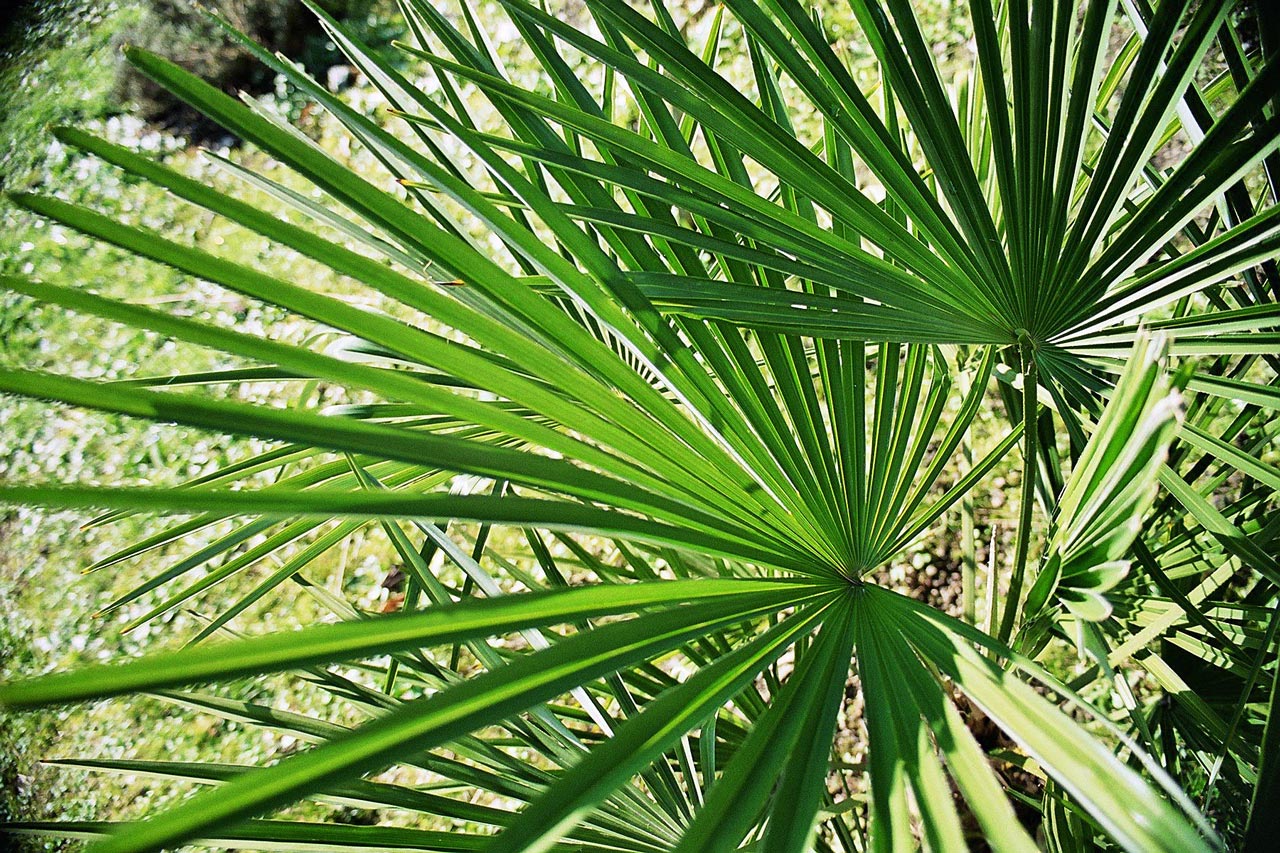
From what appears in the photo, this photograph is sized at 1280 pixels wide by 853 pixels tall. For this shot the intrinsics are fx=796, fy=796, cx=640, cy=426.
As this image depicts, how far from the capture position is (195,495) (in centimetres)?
38

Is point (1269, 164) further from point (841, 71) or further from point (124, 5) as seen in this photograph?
point (124, 5)

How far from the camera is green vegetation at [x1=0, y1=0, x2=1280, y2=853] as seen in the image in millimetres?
396

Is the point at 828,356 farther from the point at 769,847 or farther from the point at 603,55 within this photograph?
the point at 769,847

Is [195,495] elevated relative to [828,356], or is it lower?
lower

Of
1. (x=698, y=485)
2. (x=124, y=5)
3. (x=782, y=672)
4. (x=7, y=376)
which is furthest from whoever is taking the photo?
(x=124, y=5)

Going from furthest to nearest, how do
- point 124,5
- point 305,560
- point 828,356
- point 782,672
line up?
point 124,5 → point 782,672 → point 305,560 → point 828,356

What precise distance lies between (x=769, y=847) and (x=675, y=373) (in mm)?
353

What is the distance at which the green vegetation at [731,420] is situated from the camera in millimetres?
396

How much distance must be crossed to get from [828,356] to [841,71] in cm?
26

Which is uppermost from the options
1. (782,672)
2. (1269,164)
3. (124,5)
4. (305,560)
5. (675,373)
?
(124,5)

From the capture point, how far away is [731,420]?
2.25 ft

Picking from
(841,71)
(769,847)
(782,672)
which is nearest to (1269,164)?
(841,71)

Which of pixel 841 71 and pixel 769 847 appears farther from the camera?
pixel 841 71

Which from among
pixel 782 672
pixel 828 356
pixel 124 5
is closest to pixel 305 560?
pixel 828 356
